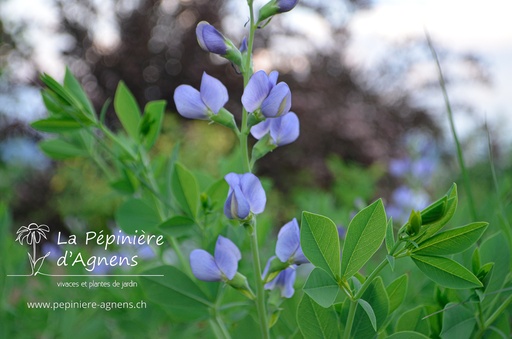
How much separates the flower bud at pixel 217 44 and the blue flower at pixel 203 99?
0.06 feet

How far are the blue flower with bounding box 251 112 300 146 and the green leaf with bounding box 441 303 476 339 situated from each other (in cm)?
14

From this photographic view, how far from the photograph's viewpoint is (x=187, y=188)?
493 millimetres

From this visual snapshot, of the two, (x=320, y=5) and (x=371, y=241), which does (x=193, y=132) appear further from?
(x=371, y=241)

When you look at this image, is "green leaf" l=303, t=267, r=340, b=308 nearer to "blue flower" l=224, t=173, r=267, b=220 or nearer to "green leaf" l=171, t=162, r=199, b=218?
"blue flower" l=224, t=173, r=267, b=220

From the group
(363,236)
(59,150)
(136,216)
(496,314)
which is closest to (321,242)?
(363,236)

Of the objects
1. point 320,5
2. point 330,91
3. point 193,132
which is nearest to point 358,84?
point 330,91

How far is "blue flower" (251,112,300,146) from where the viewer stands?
0.43 m

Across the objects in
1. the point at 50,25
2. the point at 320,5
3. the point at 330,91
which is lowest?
the point at 330,91

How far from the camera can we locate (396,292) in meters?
0.37

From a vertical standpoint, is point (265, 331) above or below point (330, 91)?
below

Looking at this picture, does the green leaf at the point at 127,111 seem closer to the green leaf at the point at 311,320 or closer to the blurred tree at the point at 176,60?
the green leaf at the point at 311,320

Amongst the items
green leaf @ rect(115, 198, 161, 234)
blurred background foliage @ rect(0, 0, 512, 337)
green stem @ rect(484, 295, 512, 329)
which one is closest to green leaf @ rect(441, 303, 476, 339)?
green stem @ rect(484, 295, 512, 329)

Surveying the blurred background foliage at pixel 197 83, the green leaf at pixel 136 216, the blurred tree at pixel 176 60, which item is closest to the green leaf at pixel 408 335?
the green leaf at pixel 136 216

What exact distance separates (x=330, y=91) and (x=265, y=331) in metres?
5.89
